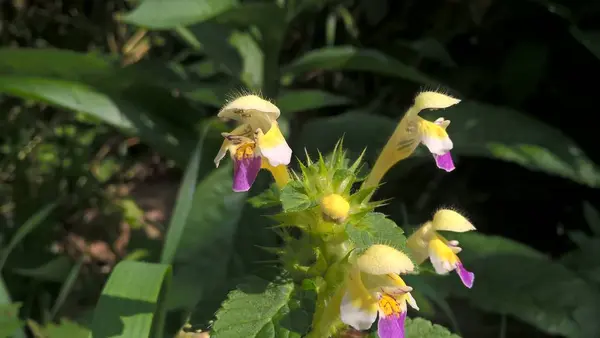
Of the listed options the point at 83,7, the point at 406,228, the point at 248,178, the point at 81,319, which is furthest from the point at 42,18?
the point at 248,178

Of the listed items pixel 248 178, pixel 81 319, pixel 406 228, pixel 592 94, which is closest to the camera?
pixel 248 178

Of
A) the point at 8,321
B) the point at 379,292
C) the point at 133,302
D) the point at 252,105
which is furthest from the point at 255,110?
the point at 8,321

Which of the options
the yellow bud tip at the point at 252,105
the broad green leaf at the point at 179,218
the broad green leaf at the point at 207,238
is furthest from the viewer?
the broad green leaf at the point at 207,238

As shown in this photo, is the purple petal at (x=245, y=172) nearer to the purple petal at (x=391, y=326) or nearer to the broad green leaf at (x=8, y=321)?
the purple petal at (x=391, y=326)

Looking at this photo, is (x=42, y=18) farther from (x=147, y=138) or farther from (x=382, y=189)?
(x=382, y=189)

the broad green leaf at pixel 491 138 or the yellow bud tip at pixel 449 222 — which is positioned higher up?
the yellow bud tip at pixel 449 222

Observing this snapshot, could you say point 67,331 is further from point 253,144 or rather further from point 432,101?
point 432,101

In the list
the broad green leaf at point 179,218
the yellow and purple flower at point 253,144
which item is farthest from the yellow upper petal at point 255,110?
the broad green leaf at point 179,218
